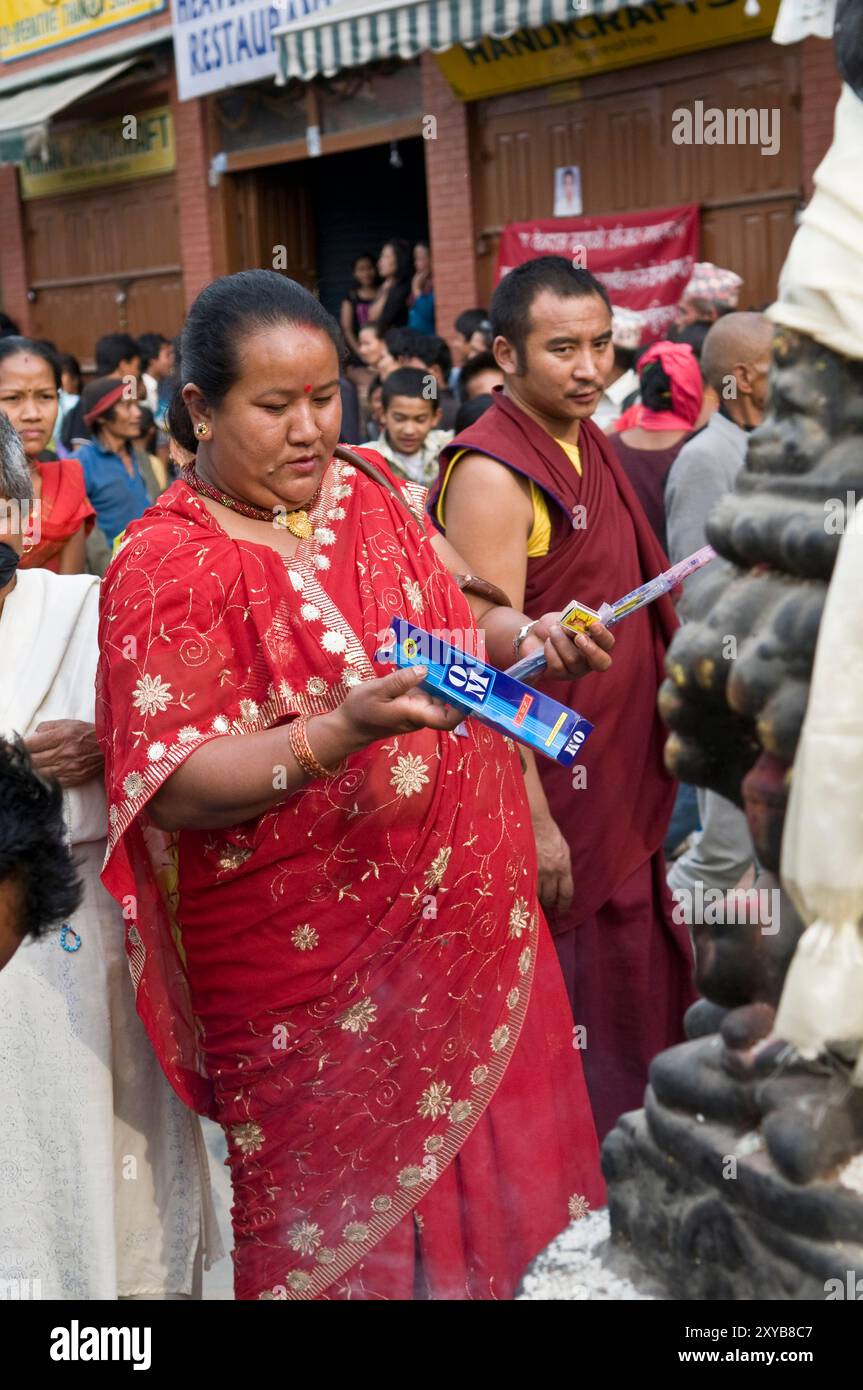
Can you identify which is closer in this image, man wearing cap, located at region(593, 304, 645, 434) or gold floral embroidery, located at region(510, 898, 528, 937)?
gold floral embroidery, located at region(510, 898, 528, 937)

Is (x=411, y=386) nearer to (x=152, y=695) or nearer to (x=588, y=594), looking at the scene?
(x=588, y=594)

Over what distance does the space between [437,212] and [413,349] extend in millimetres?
3789

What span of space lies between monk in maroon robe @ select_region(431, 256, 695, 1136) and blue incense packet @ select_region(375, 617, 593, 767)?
1288mm

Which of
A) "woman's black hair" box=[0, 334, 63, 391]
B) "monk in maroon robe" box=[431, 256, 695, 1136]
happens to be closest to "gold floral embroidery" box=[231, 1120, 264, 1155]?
"monk in maroon robe" box=[431, 256, 695, 1136]

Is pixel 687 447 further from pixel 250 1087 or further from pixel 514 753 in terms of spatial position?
pixel 250 1087

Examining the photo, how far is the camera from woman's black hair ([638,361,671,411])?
535 cm

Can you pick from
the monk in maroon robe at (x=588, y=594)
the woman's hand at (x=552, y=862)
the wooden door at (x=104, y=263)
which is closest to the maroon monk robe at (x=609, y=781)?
the monk in maroon robe at (x=588, y=594)

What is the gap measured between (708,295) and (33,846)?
6239 millimetres

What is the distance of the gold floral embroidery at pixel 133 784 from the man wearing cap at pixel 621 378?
4.38m

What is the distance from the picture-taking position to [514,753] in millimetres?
2709

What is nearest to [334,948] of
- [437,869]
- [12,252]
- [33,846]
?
[437,869]

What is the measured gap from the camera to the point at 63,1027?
271cm

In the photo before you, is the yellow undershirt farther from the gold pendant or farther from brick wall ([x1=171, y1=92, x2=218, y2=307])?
brick wall ([x1=171, y1=92, x2=218, y2=307])

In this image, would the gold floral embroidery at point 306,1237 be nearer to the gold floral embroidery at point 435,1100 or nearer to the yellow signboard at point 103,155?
the gold floral embroidery at point 435,1100
